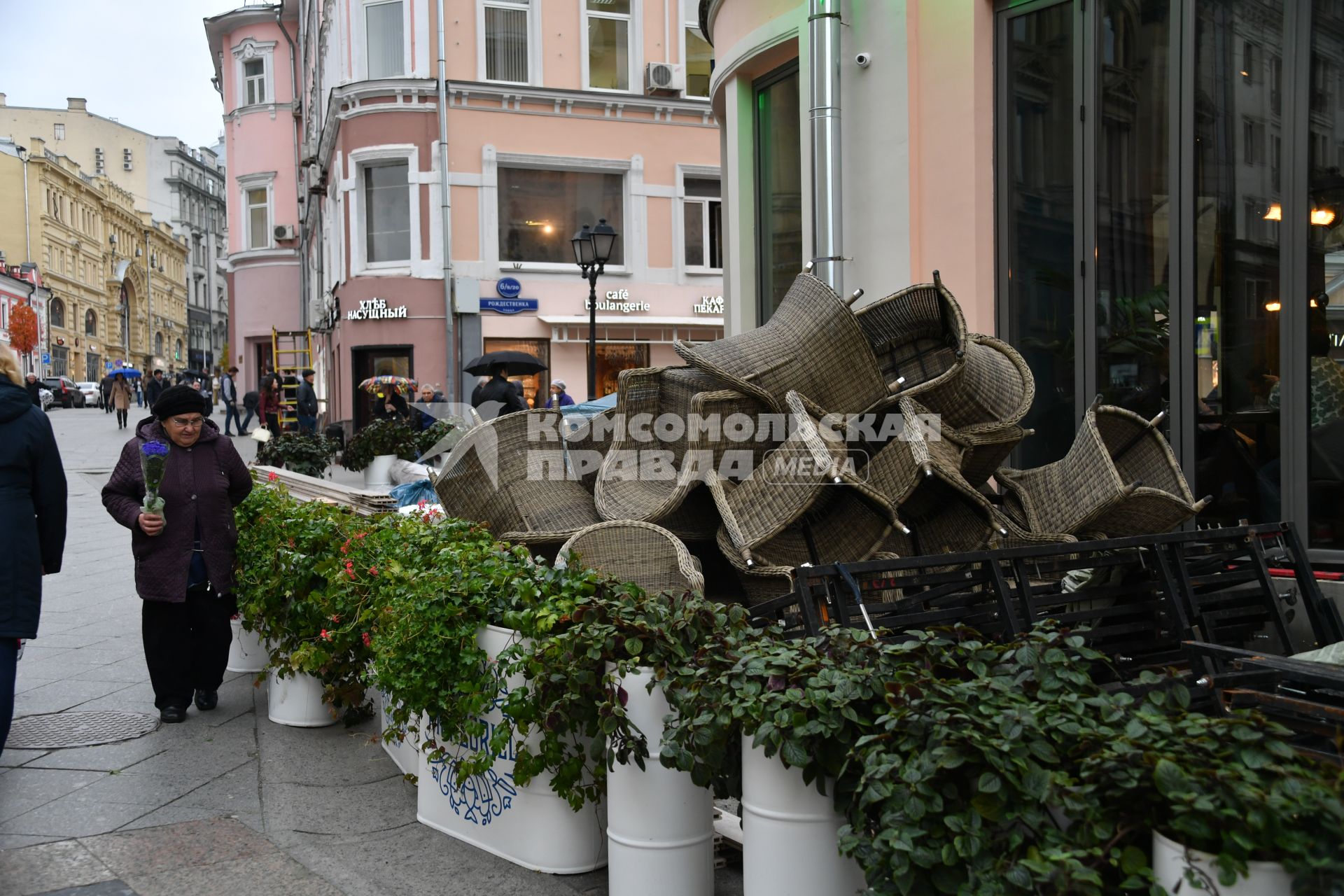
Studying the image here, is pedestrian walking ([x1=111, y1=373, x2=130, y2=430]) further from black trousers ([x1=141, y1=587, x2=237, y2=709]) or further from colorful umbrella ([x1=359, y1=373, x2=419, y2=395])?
black trousers ([x1=141, y1=587, x2=237, y2=709])

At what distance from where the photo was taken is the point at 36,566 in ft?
15.6

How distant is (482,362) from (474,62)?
8798 millimetres

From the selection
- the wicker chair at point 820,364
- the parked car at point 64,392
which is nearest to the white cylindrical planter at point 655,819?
the wicker chair at point 820,364

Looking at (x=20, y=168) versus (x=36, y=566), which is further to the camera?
(x=20, y=168)

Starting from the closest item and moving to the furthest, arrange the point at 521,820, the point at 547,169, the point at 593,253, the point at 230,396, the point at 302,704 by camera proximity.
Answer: the point at 521,820, the point at 302,704, the point at 593,253, the point at 547,169, the point at 230,396

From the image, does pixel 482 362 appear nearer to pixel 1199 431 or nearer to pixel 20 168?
pixel 1199 431

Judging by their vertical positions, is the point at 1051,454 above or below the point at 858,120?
below

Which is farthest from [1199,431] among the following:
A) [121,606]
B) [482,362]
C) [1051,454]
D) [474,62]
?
[474,62]

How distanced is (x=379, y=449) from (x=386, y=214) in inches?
382

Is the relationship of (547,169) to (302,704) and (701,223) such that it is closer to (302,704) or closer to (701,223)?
(701,223)

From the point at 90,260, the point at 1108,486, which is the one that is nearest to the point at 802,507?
the point at 1108,486

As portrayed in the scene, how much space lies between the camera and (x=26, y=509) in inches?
187

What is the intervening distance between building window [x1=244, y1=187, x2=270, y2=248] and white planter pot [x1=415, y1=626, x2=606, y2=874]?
35443mm

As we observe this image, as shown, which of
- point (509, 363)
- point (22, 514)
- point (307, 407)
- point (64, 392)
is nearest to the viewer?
point (22, 514)
